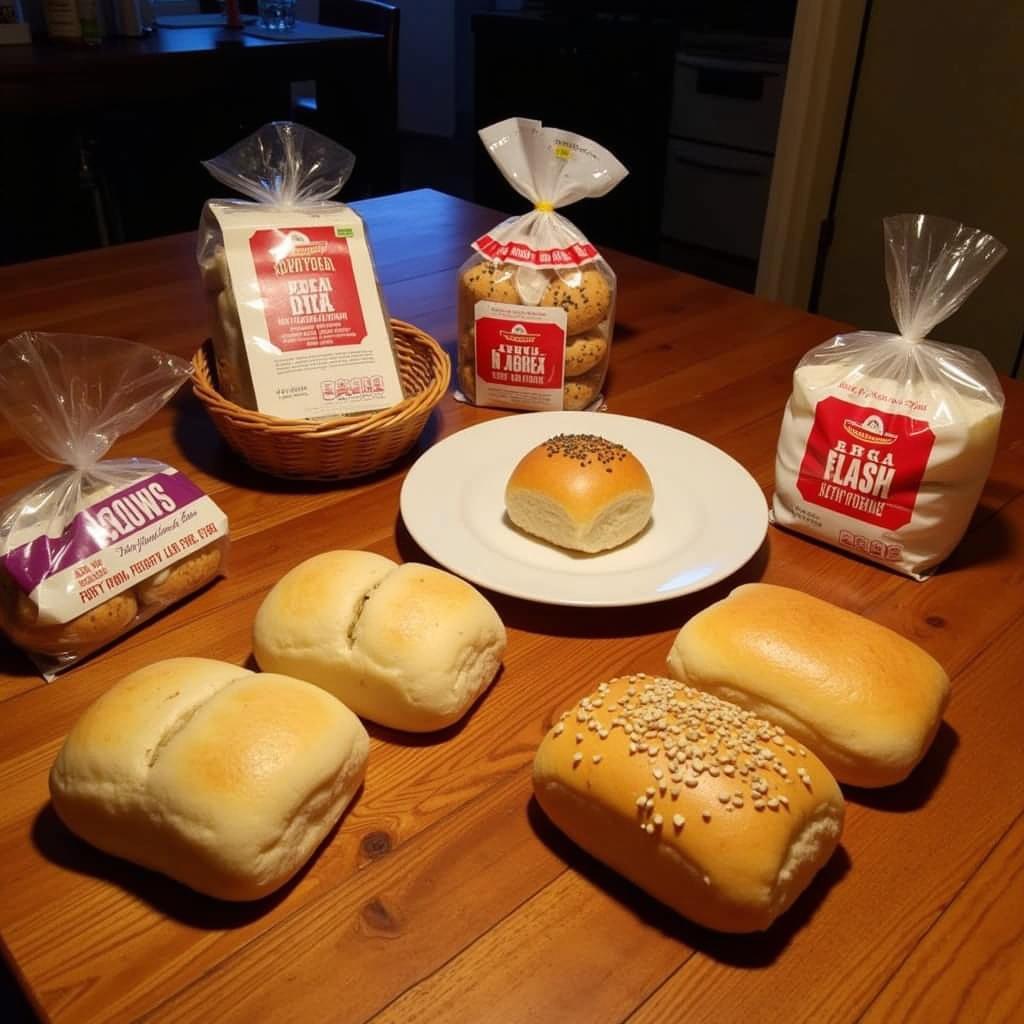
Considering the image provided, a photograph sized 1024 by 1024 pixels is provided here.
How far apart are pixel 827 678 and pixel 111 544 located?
594 millimetres

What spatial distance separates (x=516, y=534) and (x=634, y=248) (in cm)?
345

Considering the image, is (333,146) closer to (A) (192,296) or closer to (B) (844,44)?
(A) (192,296)

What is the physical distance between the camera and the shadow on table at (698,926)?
1.88ft

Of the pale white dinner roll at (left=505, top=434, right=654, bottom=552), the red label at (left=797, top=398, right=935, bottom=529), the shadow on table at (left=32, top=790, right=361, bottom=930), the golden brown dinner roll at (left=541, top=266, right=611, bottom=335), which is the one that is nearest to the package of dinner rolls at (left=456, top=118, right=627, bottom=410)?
the golden brown dinner roll at (left=541, top=266, right=611, bottom=335)

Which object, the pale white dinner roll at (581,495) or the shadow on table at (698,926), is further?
the pale white dinner roll at (581,495)

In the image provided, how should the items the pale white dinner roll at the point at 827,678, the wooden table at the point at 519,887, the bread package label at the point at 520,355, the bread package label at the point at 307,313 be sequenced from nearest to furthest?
the wooden table at the point at 519,887, the pale white dinner roll at the point at 827,678, the bread package label at the point at 307,313, the bread package label at the point at 520,355

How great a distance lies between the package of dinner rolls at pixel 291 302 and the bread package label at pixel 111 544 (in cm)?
20

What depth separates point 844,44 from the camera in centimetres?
261

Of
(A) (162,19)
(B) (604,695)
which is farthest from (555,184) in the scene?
(A) (162,19)

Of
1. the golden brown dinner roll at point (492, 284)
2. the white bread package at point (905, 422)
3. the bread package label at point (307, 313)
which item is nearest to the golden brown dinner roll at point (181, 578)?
the bread package label at point (307, 313)

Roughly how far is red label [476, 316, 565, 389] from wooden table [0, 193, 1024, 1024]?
0.31m

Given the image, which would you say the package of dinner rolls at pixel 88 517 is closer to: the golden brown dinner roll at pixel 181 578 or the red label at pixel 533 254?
the golden brown dinner roll at pixel 181 578

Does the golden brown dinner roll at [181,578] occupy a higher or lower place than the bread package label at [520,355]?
lower

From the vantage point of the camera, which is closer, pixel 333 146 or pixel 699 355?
pixel 333 146
